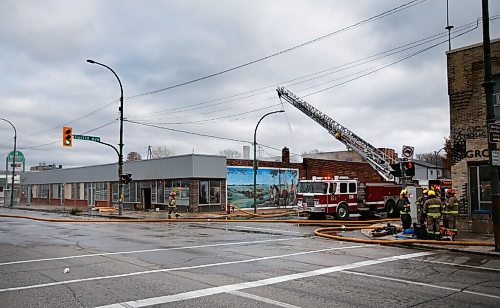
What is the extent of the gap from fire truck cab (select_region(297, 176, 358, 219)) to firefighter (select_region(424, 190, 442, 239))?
37.5ft

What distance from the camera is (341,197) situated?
2686 cm

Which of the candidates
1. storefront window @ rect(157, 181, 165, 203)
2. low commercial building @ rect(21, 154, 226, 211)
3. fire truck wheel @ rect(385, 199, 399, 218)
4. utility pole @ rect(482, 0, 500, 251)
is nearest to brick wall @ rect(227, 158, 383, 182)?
low commercial building @ rect(21, 154, 226, 211)

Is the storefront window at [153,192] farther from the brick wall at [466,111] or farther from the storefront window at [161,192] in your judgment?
the brick wall at [466,111]

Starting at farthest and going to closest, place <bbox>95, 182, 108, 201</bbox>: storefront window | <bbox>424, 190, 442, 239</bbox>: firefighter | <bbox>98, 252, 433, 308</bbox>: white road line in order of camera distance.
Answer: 1. <bbox>95, 182, 108, 201</bbox>: storefront window
2. <bbox>424, 190, 442, 239</bbox>: firefighter
3. <bbox>98, 252, 433, 308</bbox>: white road line

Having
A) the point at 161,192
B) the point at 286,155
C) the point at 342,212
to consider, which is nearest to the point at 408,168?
the point at 342,212

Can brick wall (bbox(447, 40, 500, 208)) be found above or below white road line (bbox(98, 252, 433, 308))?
above

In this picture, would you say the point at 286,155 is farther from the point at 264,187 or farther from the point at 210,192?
the point at 210,192

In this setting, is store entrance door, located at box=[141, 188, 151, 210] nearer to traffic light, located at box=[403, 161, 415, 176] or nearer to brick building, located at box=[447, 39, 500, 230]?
traffic light, located at box=[403, 161, 415, 176]

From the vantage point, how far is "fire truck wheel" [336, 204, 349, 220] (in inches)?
1046

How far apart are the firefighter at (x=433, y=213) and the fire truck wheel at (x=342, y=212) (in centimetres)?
1178

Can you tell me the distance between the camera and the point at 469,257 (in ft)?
38.9

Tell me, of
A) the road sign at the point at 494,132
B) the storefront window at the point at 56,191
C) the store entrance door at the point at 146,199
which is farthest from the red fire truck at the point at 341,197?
the storefront window at the point at 56,191

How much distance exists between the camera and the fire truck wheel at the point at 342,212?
87.1ft

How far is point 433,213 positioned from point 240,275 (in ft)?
27.4
